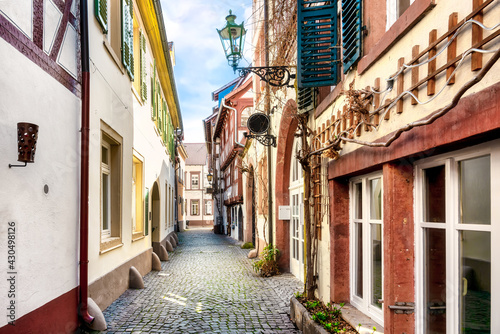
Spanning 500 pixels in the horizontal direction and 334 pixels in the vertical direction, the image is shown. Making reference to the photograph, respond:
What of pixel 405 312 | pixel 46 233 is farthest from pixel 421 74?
pixel 46 233

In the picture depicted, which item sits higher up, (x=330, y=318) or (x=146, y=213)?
(x=146, y=213)

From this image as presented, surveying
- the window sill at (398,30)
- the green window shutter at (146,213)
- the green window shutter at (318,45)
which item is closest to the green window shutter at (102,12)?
the green window shutter at (318,45)

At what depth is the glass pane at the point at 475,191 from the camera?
2.62 meters

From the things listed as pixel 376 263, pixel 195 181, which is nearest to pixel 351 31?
pixel 376 263

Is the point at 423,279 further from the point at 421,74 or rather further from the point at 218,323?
the point at 218,323

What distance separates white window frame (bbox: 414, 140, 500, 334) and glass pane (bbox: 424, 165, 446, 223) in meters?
0.04

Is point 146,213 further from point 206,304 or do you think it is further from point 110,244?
point 206,304

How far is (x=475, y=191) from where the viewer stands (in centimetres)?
276

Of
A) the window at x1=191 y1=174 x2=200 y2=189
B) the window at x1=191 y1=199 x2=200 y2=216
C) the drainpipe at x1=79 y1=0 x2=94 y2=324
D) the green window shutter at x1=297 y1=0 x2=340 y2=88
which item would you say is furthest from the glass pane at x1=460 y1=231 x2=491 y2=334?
the window at x1=191 y1=174 x2=200 y2=189

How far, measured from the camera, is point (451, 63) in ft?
8.46

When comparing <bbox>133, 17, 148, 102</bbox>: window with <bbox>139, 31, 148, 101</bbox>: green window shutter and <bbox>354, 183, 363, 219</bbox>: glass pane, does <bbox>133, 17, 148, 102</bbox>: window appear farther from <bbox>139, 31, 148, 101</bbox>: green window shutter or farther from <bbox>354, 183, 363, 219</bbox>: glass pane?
<bbox>354, 183, 363, 219</bbox>: glass pane

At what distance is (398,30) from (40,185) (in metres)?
3.17

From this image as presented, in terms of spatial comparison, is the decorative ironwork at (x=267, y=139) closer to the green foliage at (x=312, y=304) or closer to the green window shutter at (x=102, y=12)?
the green window shutter at (x=102, y=12)

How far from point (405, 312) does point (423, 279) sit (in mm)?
291
